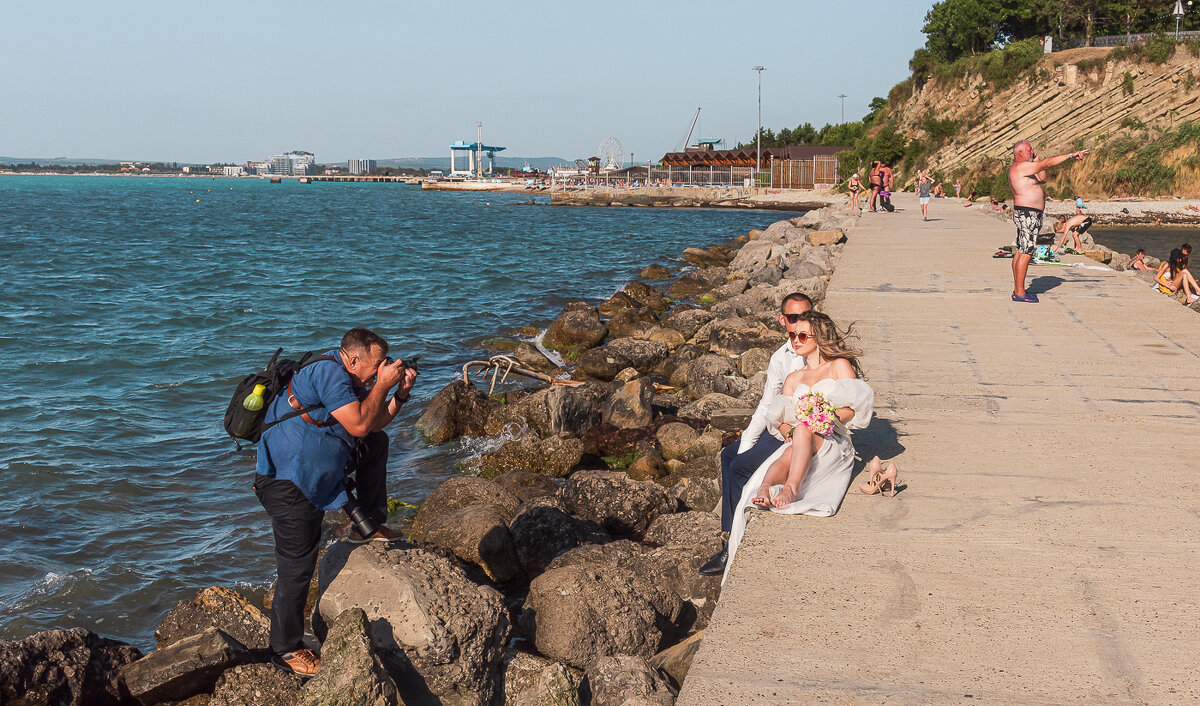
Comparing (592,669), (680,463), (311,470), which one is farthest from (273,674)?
(680,463)

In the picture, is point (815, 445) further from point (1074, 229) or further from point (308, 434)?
point (1074, 229)

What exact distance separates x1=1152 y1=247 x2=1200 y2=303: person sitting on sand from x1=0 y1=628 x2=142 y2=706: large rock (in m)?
13.8

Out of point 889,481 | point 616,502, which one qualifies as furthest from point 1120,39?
point 889,481

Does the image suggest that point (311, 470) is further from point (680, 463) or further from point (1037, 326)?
point (1037, 326)

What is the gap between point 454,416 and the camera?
11.2 metres

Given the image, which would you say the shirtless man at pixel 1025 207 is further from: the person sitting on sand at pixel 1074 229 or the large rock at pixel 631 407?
the person sitting on sand at pixel 1074 229

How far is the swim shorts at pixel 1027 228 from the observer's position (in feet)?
37.4

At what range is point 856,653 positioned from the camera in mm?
4012

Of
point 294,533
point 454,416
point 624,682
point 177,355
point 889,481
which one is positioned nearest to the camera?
point 624,682

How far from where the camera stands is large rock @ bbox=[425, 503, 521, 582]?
6785 millimetres

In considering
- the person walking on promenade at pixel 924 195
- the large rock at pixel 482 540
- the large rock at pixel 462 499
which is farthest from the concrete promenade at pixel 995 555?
the person walking on promenade at pixel 924 195

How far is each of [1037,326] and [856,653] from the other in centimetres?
747

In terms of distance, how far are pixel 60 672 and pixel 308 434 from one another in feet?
6.01

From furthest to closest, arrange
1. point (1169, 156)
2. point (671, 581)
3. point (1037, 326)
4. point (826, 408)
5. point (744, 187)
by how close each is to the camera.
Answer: point (744, 187) → point (1169, 156) → point (1037, 326) → point (671, 581) → point (826, 408)
